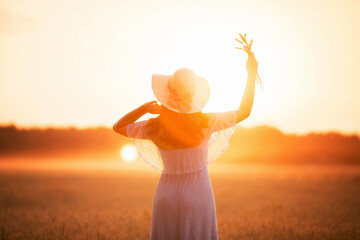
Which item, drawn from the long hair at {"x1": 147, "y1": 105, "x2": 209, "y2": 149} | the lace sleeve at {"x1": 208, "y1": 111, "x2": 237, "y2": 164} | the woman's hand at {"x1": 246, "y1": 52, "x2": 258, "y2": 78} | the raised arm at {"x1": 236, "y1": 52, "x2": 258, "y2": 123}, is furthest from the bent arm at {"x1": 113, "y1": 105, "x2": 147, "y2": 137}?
the woman's hand at {"x1": 246, "y1": 52, "x2": 258, "y2": 78}

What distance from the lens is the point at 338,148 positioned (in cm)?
6988

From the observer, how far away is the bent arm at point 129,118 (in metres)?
3.59

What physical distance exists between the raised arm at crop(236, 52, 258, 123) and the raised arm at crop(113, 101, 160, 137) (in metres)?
0.76

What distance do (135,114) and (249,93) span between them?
105cm

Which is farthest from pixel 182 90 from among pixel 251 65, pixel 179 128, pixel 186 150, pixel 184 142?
pixel 251 65

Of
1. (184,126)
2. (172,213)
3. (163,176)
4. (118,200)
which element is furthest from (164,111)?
(118,200)

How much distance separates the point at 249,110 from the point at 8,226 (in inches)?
244

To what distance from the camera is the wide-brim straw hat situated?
3.40 m

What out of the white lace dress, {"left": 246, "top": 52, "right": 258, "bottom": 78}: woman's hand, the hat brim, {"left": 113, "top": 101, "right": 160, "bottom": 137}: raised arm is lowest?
the white lace dress

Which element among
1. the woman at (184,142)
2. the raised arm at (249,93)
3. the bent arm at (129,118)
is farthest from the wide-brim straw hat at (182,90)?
the raised arm at (249,93)

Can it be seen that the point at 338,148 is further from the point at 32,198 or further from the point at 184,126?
the point at 184,126

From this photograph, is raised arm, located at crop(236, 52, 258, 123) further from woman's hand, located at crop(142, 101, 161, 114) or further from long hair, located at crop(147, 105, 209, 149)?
woman's hand, located at crop(142, 101, 161, 114)

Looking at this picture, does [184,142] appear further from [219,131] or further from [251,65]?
[251,65]

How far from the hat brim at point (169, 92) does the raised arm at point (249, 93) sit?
327 mm
